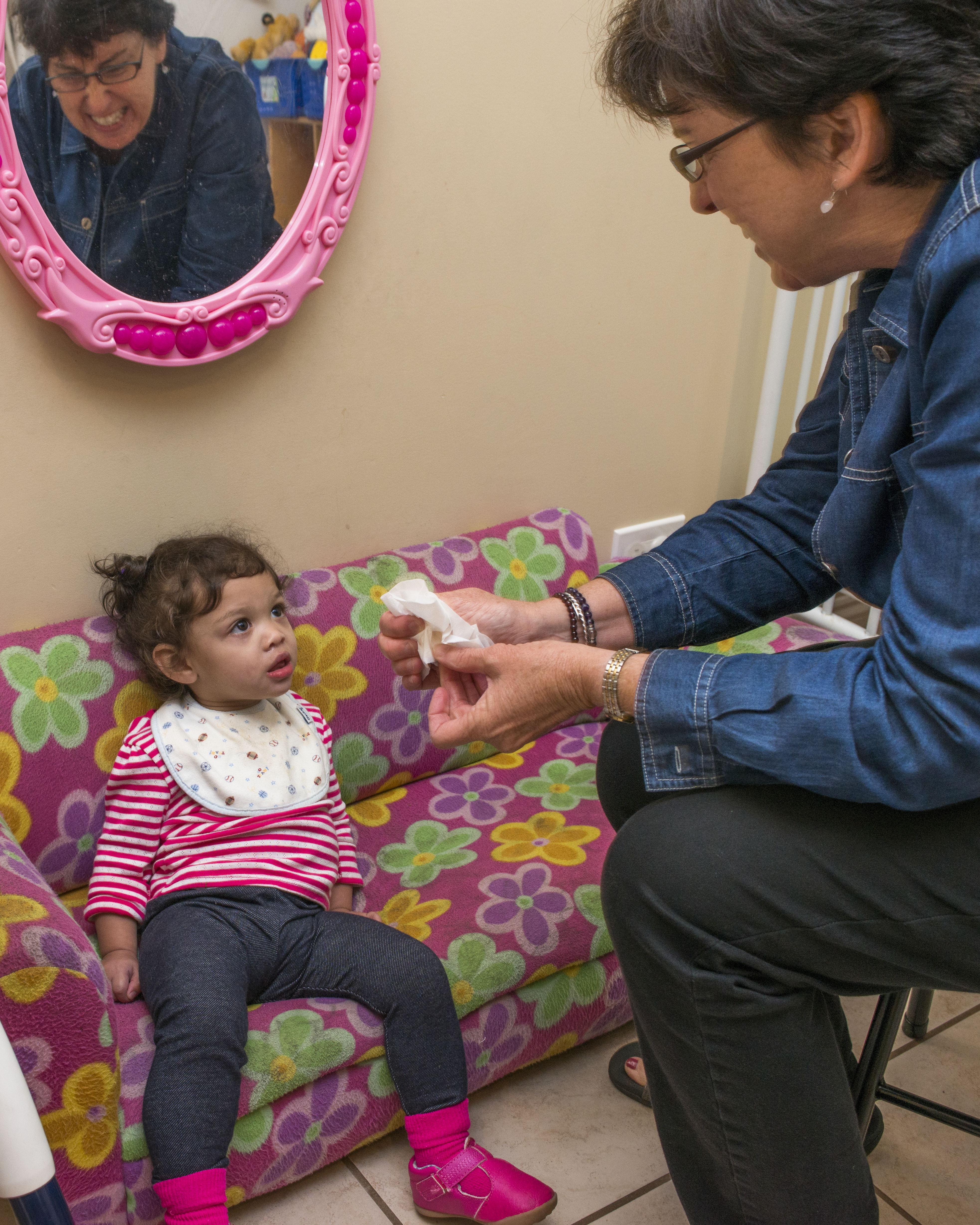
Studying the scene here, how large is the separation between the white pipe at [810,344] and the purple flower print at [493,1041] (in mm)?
1486

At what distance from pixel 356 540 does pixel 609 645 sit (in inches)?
31.4

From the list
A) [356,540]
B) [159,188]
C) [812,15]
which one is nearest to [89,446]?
[159,188]

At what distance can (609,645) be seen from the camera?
4.62 feet

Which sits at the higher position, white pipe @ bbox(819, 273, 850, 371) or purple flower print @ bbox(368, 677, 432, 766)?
white pipe @ bbox(819, 273, 850, 371)

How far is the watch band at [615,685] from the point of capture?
1.08 m

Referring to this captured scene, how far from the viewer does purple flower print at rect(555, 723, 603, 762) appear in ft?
6.86

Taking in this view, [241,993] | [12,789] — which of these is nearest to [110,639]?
[12,789]

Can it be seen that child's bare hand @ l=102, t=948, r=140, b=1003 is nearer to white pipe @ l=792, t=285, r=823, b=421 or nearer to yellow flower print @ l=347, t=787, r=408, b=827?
yellow flower print @ l=347, t=787, r=408, b=827

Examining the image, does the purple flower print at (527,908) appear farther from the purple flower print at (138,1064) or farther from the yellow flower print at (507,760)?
the purple flower print at (138,1064)

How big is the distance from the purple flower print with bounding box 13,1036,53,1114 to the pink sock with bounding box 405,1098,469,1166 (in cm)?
48

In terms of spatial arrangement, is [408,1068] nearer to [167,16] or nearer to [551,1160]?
[551,1160]

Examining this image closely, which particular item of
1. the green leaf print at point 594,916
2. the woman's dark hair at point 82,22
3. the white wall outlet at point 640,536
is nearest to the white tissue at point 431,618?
the green leaf print at point 594,916

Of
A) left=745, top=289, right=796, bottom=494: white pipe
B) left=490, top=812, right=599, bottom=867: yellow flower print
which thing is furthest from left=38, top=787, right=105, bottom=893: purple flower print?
left=745, top=289, right=796, bottom=494: white pipe

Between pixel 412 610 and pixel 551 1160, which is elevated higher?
pixel 412 610
